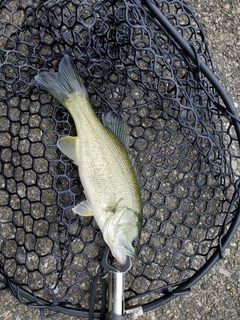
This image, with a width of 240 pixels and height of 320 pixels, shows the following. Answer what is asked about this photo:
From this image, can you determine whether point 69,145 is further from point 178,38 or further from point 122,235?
point 178,38

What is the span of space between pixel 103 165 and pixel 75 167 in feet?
0.71

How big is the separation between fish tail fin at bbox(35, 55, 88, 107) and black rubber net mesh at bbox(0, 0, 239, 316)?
0.37 ft

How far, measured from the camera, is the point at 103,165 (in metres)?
1.54

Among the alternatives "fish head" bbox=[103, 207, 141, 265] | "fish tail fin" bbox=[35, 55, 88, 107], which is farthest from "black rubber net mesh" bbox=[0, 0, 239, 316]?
"fish head" bbox=[103, 207, 141, 265]

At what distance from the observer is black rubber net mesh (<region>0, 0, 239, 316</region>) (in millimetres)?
1684

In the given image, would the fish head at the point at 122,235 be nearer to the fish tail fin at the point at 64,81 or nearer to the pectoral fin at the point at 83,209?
the pectoral fin at the point at 83,209

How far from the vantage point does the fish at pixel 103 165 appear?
1502 millimetres

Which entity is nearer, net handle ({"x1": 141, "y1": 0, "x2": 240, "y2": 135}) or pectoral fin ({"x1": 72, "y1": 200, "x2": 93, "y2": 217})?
net handle ({"x1": 141, "y1": 0, "x2": 240, "y2": 135})

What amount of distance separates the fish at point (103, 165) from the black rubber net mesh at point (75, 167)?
0.47 ft

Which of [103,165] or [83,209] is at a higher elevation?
[103,165]

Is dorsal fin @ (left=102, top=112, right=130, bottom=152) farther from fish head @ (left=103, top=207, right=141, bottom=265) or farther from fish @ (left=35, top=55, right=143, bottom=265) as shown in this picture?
fish head @ (left=103, top=207, right=141, bottom=265)

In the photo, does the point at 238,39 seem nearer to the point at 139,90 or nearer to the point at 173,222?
the point at 139,90

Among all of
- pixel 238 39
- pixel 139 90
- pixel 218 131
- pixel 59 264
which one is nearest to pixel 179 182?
pixel 218 131

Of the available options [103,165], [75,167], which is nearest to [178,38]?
[103,165]
